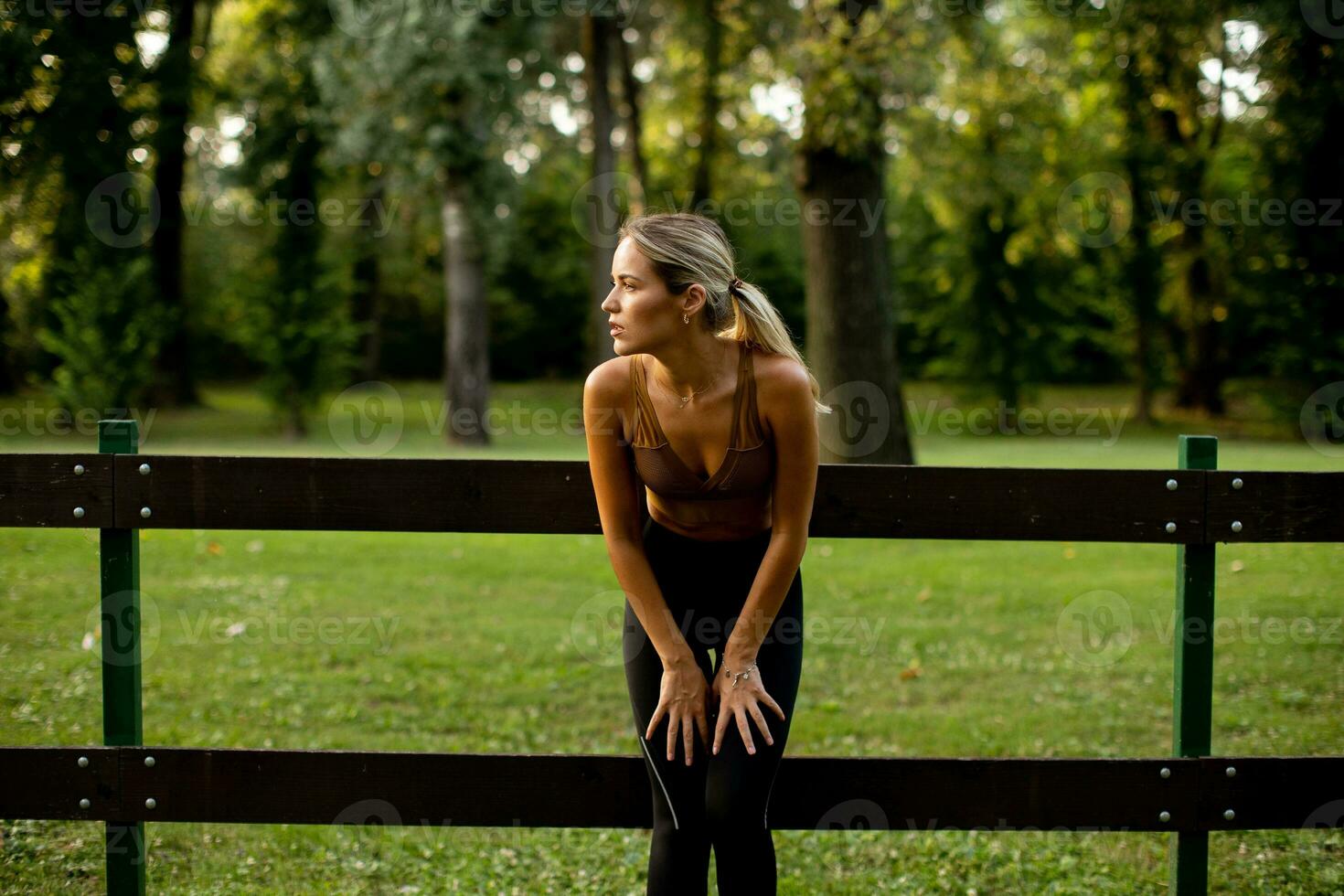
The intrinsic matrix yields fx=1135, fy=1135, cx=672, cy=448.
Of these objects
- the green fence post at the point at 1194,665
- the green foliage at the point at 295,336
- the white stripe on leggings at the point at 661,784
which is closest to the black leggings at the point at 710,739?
the white stripe on leggings at the point at 661,784

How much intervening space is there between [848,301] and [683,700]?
994cm

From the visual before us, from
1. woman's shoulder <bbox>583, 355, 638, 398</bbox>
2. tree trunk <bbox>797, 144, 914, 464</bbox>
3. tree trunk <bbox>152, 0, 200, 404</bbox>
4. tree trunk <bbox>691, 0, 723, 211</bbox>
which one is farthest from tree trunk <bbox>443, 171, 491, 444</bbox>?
woman's shoulder <bbox>583, 355, 638, 398</bbox>

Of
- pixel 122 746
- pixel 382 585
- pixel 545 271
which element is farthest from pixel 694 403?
pixel 545 271

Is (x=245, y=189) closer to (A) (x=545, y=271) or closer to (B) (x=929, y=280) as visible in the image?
(A) (x=545, y=271)

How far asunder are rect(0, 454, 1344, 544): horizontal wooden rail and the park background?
1536 mm

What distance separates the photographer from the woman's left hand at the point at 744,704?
9.78 ft

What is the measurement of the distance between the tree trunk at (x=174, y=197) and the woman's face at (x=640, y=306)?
22119 mm

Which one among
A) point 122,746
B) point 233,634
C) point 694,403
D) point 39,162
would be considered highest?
point 39,162

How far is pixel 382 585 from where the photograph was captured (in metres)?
9.68

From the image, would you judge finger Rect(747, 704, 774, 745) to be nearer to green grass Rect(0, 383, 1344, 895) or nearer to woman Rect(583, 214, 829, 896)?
woman Rect(583, 214, 829, 896)

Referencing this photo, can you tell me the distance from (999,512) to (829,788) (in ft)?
3.26

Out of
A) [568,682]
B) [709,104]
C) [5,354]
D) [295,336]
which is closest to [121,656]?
[568,682]

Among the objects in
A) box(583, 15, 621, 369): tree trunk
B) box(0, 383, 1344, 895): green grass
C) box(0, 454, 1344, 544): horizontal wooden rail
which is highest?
box(583, 15, 621, 369): tree trunk

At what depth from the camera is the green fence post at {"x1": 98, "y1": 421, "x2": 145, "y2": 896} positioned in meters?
3.43
